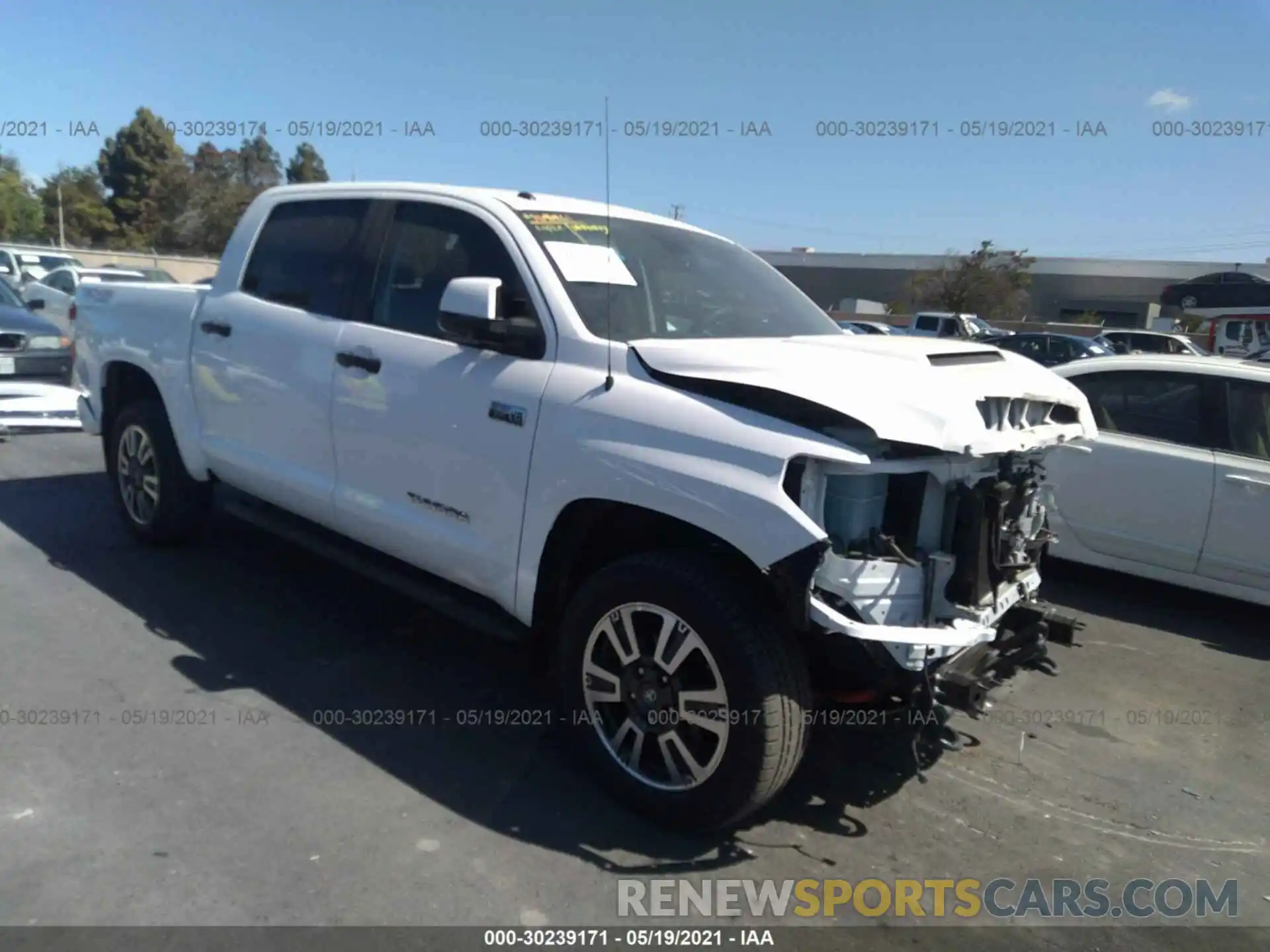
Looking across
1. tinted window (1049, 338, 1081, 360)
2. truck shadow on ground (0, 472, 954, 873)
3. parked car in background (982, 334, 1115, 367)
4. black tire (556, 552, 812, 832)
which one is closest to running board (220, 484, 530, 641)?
truck shadow on ground (0, 472, 954, 873)

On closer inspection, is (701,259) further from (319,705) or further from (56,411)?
(56,411)

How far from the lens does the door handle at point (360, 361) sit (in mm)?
4172

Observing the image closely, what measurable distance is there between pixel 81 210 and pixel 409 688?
213ft

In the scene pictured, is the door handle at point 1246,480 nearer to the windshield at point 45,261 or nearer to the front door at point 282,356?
the front door at point 282,356

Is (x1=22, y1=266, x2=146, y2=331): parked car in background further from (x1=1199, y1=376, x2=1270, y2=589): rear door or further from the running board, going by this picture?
(x1=1199, y1=376, x2=1270, y2=589): rear door

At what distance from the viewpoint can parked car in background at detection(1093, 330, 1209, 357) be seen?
2302cm

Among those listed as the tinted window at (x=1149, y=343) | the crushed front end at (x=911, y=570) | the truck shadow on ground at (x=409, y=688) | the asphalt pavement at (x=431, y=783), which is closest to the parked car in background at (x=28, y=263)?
the truck shadow on ground at (x=409, y=688)

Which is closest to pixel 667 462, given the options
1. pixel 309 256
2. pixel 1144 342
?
pixel 309 256

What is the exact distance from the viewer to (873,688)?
3.17m

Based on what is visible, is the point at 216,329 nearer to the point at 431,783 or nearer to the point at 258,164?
the point at 431,783

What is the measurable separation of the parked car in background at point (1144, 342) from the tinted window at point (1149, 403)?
18.0 m

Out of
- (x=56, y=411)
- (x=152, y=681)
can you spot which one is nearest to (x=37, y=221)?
(x=56, y=411)

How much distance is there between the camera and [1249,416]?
228 inches

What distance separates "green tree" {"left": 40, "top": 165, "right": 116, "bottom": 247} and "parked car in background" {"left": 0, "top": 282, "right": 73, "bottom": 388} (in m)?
52.6
